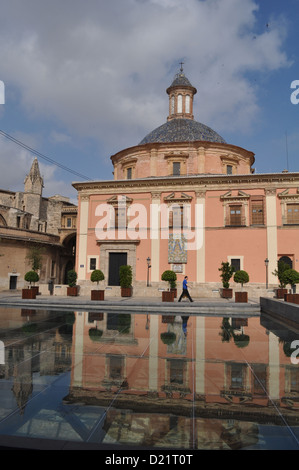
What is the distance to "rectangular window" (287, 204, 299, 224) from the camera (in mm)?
21811

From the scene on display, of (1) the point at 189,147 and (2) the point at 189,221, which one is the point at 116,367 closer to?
(2) the point at 189,221

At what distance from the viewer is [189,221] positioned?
2319cm

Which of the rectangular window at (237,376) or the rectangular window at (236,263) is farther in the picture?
the rectangular window at (236,263)

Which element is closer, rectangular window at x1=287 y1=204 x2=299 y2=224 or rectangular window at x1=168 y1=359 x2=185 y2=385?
rectangular window at x1=168 y1=359 x2=185 y2=385

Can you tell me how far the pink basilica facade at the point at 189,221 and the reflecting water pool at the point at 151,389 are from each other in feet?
49.1

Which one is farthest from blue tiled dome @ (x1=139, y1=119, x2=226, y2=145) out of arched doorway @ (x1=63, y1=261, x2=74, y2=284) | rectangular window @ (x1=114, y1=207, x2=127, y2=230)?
arched doorway @ (x1=63, y1=261, x2=74, y2=284)

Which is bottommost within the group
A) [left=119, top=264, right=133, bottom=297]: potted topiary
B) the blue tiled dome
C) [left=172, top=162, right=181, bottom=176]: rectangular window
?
[left=119, top=264, right=133, bottom=297]: potted topiary

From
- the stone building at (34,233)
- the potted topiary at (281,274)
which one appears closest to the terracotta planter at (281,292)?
the potted topiary at (281,274)

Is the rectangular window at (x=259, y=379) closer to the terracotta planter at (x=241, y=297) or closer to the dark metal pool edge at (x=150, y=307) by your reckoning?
the dark metal pool edge at (x=150, y=307)

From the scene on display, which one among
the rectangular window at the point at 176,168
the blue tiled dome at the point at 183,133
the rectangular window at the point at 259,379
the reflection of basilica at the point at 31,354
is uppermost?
the blue tiled dome at the point at 183,133

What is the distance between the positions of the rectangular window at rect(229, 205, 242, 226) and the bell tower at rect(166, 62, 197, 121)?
1343cm

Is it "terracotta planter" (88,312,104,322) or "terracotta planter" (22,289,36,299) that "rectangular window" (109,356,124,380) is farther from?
"terracotta planter" (22,289,36,299)

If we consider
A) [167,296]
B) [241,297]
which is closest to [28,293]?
[167,296]

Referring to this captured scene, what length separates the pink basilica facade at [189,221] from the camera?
22.0 m
